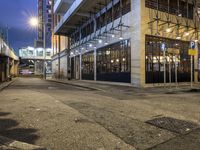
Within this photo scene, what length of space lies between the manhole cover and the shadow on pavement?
3075 millimetres

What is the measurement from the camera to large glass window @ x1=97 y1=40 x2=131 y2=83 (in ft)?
70.7

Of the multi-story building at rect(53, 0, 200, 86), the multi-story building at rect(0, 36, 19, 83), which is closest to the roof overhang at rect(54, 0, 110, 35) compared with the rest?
the multi-story building at rect(53, 0, 200, 86)

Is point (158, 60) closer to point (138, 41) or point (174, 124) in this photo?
point (138, 41)

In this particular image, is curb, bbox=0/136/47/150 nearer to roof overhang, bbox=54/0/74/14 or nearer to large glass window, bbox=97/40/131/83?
large glass window, bbox=97/40/131/83

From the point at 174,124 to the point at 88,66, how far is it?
2690 centimetres

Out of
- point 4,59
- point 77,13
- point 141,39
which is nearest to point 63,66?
point 4,59

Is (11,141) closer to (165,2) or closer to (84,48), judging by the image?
(165,2)

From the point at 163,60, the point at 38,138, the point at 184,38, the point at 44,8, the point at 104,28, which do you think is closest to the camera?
the point at 38,138

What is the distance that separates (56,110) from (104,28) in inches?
794

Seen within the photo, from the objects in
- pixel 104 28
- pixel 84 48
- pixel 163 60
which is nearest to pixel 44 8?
pixel 84 48

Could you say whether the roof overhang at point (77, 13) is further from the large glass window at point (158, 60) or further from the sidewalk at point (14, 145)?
the sidewalk at point (14, 145)

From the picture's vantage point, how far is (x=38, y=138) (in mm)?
4605

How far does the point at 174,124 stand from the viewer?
232 inches

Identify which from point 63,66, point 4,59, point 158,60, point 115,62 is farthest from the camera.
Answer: point 63,66
